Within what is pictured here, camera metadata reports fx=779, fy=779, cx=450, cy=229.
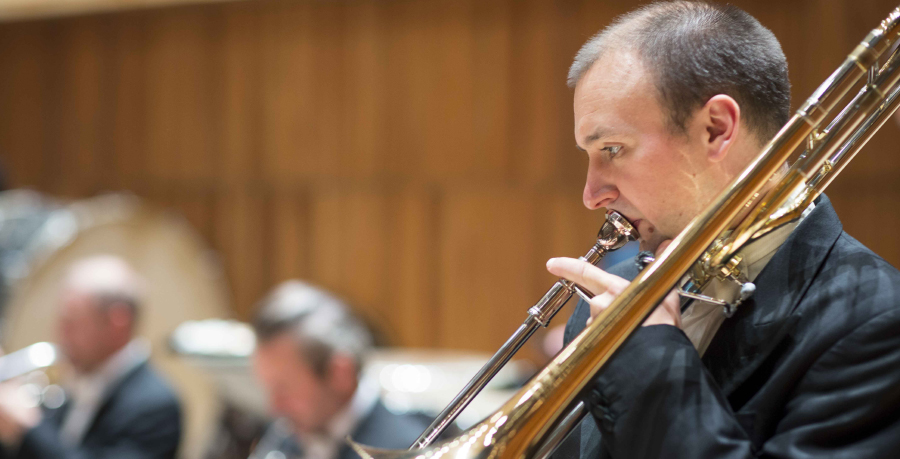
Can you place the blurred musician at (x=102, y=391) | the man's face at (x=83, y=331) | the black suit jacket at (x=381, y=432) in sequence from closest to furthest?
the black suit jacket at (x=381, y=432) < the blurred musician at (x=102, y=391) < the man's face at (x=83, y=331)

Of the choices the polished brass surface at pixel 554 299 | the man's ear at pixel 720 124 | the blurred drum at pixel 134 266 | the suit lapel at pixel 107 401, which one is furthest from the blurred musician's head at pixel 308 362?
the man's ear at pixel 720 124

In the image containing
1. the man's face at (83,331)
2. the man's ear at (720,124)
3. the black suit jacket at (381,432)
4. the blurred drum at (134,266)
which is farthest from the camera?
the blurred drum at (134,266)

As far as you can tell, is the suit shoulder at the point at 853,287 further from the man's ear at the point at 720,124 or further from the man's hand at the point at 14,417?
the man's hand at the point at 14,417

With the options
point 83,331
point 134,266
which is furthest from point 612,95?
point 134,266

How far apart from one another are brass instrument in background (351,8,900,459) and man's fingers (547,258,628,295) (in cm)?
7

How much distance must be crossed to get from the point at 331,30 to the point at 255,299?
5.24ft

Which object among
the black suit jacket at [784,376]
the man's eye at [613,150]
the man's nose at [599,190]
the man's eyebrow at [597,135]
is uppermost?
the man's eyebrow at [597,135]

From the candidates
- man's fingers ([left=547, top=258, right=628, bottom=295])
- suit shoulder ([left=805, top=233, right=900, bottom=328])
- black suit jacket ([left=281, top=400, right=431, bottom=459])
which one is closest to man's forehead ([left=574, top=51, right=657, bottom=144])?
man's fingers ([left=547, top=258, right=628, bottom=295])

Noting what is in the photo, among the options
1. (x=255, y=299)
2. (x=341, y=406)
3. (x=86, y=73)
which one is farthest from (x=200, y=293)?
(x=341, y=406)

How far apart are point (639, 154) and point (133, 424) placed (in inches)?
105

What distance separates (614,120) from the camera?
0.83 metres

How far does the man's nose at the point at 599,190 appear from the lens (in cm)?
86

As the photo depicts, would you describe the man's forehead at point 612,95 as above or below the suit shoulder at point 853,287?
above

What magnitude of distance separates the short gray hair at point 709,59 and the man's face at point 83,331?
2.82 metres
